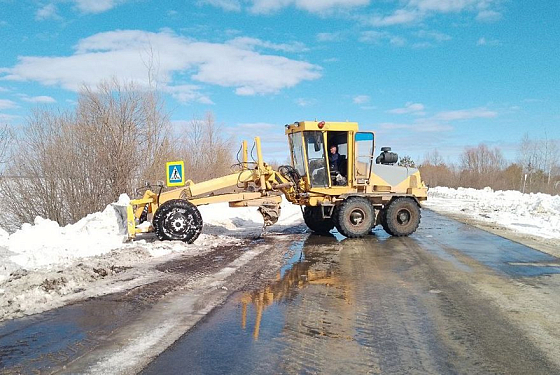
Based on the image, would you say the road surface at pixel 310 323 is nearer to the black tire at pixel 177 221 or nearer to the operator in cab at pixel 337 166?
the black tire at pixel 177 221

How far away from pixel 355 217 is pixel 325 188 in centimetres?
115

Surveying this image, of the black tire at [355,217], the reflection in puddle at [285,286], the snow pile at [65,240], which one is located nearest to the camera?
the reflection in puddle at [285,286]

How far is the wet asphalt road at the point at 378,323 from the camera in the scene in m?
3.81

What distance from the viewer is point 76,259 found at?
7.62m

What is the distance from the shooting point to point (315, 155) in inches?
468

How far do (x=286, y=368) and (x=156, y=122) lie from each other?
16102mm

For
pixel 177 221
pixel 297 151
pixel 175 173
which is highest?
pixel 297 151

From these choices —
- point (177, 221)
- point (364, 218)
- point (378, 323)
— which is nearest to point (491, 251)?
point (364, 218)

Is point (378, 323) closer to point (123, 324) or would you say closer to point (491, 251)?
point (123, 324)

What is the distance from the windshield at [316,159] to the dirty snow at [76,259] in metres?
2.46

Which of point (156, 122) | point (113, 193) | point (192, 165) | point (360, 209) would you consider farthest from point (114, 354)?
point (192, 165)

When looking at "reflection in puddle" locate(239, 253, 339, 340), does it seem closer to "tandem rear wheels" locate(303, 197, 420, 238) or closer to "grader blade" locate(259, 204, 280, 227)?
"grader blade" locate(259, 204, 280, 227)

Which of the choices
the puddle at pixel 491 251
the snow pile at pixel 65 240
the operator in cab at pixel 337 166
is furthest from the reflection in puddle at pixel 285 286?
the operator in cab at pixel 337 166

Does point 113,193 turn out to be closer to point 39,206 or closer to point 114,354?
point 39,206
